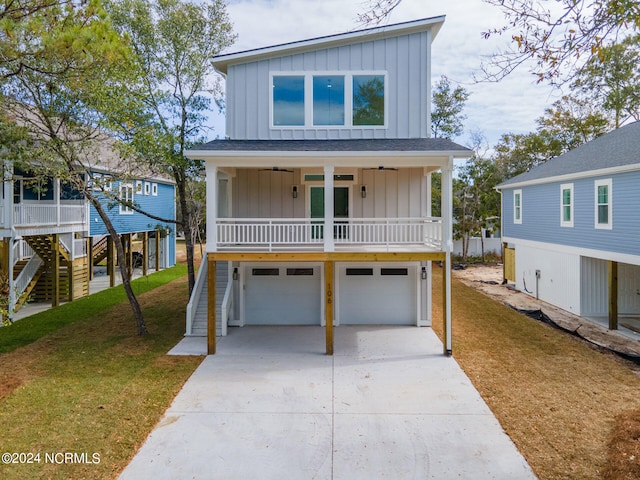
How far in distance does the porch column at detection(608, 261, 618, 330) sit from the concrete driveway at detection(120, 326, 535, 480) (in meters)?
7.04

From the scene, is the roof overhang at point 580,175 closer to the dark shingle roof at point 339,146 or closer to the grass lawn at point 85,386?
the dark shingle roof at point 339,146

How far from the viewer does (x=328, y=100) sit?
12.6m

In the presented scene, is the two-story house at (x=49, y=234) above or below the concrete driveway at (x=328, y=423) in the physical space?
above

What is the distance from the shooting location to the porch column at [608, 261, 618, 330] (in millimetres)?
13375

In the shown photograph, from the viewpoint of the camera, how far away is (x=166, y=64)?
46.1 ft

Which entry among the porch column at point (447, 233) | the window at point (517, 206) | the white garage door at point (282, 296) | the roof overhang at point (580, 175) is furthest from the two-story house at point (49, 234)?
the window at point (517, 206)

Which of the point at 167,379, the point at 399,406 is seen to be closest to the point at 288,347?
the point at 167,379

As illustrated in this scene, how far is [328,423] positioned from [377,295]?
22.2ft

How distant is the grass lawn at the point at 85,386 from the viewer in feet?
19.6

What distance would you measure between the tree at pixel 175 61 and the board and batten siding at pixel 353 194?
215 centimetres

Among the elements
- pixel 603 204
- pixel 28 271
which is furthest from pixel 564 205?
pixel 28 271

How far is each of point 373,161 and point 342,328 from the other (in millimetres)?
5223

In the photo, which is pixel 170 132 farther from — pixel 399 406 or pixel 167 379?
pixel 399 406

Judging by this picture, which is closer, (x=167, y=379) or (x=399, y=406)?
(x=399, y=406)
